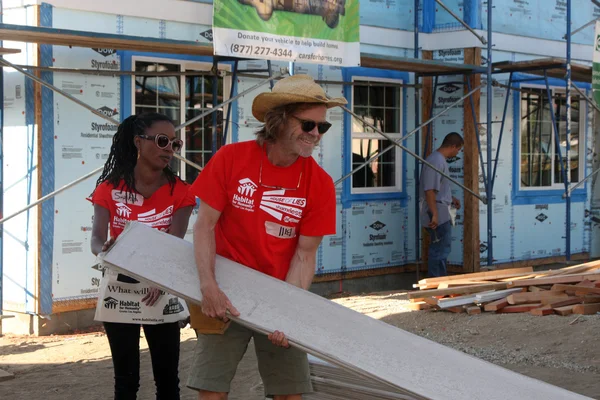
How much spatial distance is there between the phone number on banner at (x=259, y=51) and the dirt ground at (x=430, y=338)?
2.80 metres

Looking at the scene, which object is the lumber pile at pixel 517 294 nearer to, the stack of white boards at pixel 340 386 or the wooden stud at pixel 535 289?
the wooden stud at pixel 535 289

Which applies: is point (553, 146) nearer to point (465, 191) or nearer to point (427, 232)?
point (465, 191)

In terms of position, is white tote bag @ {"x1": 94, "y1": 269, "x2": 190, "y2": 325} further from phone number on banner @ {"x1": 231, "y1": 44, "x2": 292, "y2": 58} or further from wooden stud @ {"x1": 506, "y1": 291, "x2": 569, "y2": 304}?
wooden stud @ {"x1": 506, "y1": 291, "x2": 569, "y2": 304}

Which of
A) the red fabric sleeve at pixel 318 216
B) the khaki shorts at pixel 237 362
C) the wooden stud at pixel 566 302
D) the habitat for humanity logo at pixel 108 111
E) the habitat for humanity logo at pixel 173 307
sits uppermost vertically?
the habitat for humanity logo at pixel 108 111

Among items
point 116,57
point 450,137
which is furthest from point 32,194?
point 450,137

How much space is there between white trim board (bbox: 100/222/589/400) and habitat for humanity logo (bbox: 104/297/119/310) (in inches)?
20.7

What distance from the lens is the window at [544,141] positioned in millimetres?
14172

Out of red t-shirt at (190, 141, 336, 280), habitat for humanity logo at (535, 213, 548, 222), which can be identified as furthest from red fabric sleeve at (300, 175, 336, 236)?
habitat for humanity logo at (535, 213, 548, 222)

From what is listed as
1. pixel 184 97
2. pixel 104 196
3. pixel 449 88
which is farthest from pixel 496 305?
pixel 104 196

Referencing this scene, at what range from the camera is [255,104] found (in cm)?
402

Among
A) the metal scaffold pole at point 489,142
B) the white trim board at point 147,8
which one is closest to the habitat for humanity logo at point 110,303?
the white trim board at point 147,8

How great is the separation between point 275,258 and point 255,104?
679 mm

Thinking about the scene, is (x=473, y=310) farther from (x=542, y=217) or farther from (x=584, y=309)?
(x=542, y=217)

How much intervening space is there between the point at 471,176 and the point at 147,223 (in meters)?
8.89
